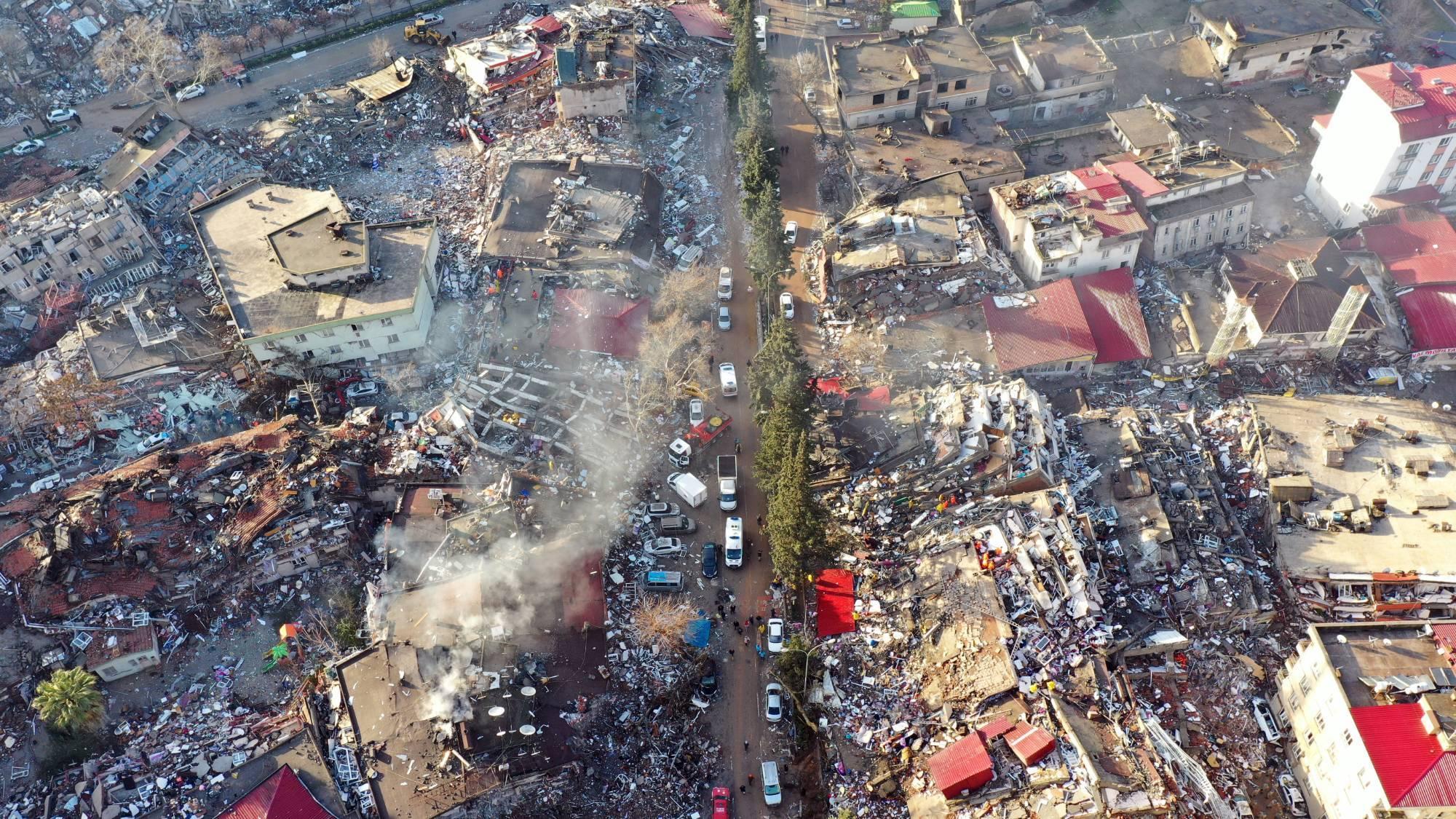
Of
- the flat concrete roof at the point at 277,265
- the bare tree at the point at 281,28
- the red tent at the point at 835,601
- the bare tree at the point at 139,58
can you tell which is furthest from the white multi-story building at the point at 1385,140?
the bare tree at the point at 139,58

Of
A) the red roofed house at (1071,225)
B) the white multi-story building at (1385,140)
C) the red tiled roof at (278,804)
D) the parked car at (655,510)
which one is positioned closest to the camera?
the red tiled roof at (278,804)

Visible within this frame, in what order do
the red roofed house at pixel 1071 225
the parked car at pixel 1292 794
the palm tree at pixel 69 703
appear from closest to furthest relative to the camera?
the parked car at pixel 1292 794 → the palm tree at pixel 69 703 → the red roofed house at pixel 1071 225

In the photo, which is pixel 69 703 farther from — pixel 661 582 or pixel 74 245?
pixel 74 245

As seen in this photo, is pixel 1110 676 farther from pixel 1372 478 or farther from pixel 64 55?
pixel 64 55

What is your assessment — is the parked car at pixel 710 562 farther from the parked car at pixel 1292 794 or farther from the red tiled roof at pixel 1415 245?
the red tiled roof at pixel 1415 245

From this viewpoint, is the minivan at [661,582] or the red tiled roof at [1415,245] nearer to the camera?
the minivan at [661,582]

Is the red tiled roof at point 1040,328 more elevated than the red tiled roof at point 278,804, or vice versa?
the red tiled roof at point 1040,328

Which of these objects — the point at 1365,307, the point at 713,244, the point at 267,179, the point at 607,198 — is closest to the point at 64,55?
the point at 267,179

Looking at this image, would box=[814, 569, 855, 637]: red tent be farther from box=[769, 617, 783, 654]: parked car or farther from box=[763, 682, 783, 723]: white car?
box=[763, 682, 783, 723]: white car
